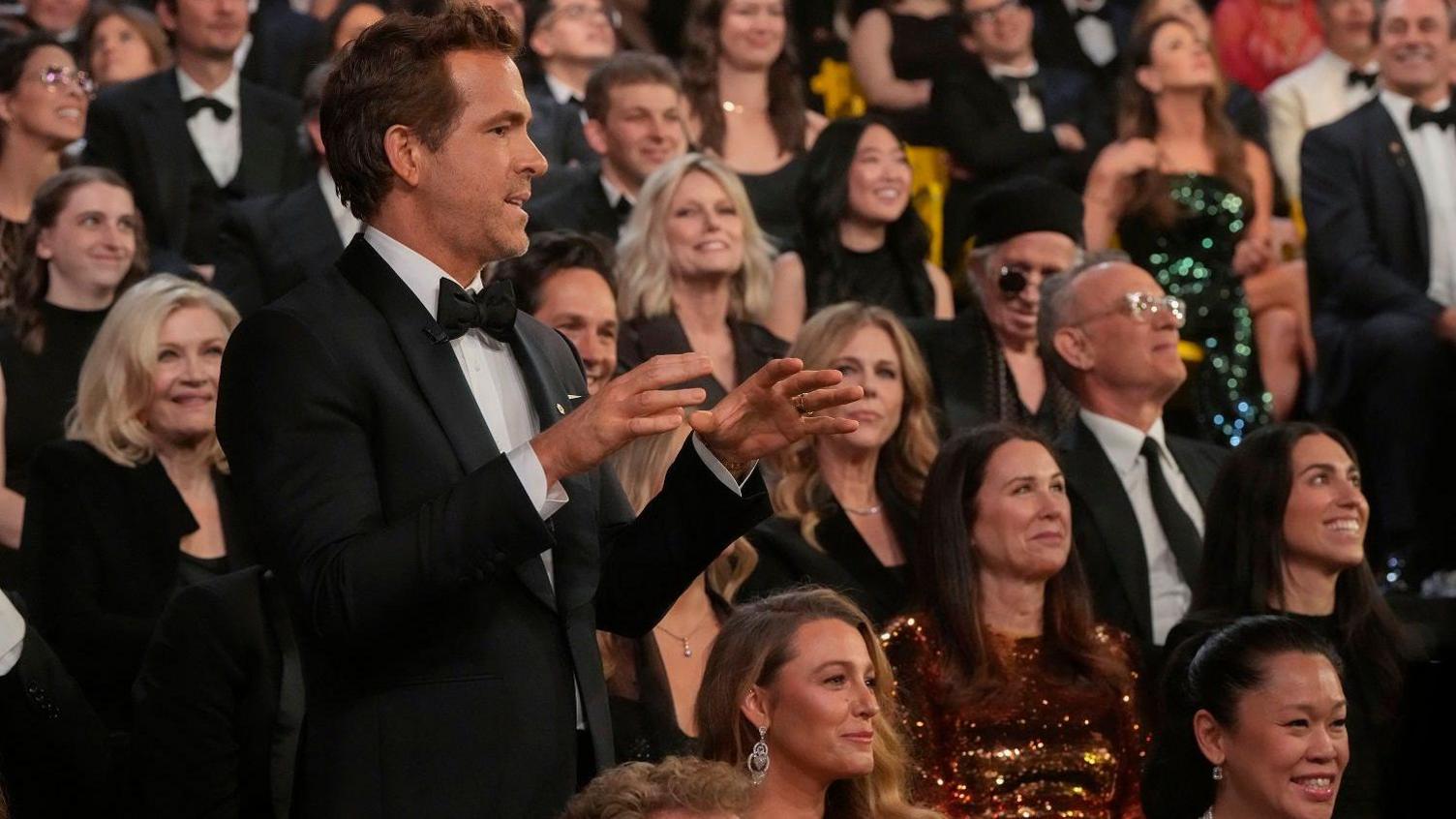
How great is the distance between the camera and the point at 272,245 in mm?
6113

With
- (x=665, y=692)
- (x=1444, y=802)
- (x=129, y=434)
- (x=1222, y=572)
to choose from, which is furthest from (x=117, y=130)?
(x=1444, y=802)

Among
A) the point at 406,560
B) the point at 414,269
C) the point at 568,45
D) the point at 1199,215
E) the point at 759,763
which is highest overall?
the point at 568,45

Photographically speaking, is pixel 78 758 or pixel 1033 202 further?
pixel 1033 202

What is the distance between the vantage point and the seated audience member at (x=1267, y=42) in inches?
334

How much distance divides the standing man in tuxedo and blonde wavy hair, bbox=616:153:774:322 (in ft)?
9.85

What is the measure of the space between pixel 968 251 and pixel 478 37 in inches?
158

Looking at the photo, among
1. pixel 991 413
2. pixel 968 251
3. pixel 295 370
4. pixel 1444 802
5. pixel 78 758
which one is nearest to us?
pixel 295 370

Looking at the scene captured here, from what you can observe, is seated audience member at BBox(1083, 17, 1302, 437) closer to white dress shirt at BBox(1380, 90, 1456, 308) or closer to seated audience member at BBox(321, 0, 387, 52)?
white dress shirt at BBox(1380, 90, 1456, 308)

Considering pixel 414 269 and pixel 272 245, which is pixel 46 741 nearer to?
pixel 414 269

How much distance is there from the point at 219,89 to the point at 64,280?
61.9 inches

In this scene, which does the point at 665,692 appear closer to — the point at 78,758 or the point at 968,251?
the point at 78,758

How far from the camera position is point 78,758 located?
3480 millimetres

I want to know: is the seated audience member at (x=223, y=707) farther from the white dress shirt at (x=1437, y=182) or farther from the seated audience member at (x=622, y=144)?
the white dress shirt at (x=1437, y=182)

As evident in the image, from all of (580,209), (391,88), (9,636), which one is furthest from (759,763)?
(580,209)
